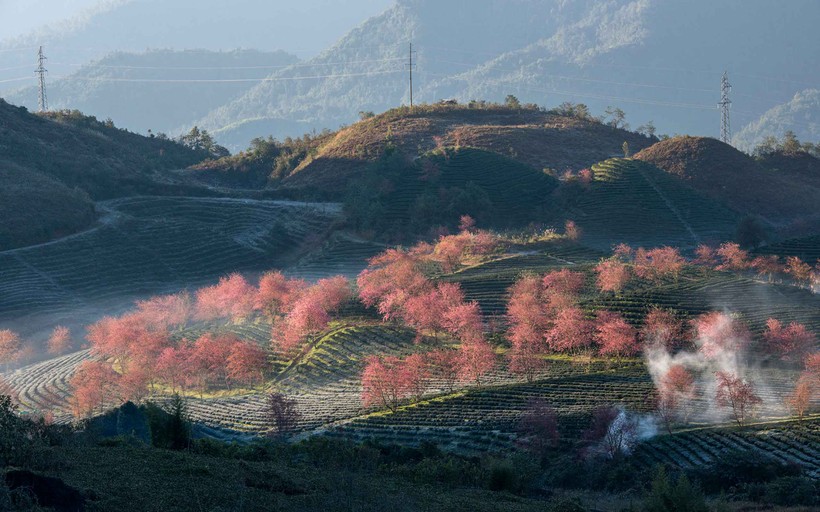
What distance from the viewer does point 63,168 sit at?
85.7m

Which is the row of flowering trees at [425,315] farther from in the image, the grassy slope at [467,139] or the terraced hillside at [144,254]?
the grassy slope at [467,139]

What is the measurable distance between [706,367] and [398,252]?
93.3 feet

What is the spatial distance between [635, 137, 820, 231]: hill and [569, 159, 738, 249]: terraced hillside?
2.67m

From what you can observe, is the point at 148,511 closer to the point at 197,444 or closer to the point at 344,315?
the point at 197,444

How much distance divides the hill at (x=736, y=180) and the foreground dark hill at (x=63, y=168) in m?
45.3

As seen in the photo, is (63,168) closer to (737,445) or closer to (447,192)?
(447,192)

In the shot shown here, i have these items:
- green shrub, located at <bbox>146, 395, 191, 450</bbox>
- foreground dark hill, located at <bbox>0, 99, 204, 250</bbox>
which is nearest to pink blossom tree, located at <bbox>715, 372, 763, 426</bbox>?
green shrub, located at <bbox>146, 395, 191, 450</bbox>

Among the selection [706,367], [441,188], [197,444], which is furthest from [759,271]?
[197,444]

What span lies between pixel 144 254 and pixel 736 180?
167 ft

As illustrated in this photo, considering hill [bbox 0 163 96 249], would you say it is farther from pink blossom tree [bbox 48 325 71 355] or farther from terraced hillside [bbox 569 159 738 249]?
terraced hillside [bbox 569 159 738 249]

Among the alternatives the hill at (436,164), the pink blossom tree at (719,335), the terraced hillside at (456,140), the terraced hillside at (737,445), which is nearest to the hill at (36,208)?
the hill at (436,164)

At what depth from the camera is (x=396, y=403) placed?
41.0 metres

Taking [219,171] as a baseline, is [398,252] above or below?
below

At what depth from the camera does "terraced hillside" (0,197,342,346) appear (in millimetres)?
63875
